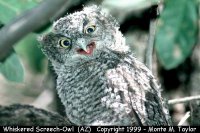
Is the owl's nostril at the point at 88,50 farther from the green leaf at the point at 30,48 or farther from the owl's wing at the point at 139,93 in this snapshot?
the green leaf at the point at 30,48

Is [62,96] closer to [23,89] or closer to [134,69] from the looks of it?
[134,69]

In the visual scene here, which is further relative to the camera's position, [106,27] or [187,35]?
[106,27]

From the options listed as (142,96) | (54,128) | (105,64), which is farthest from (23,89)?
(54,128)

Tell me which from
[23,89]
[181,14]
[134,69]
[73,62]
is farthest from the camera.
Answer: [23,89]

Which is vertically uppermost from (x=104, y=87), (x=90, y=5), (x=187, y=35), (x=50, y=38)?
(x=90, y=5)

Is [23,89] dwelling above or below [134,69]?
above

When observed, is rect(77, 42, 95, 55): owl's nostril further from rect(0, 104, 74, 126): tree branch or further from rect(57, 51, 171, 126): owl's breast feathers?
rect(0, 104, 74, 126): tree branch

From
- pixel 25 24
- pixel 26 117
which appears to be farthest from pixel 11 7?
pixel 26 117

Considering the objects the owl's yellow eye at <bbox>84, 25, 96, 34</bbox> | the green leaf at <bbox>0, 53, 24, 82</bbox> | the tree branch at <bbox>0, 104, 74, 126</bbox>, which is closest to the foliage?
the green leaf at <bbox>0, 53, 24, 82</bbox>
